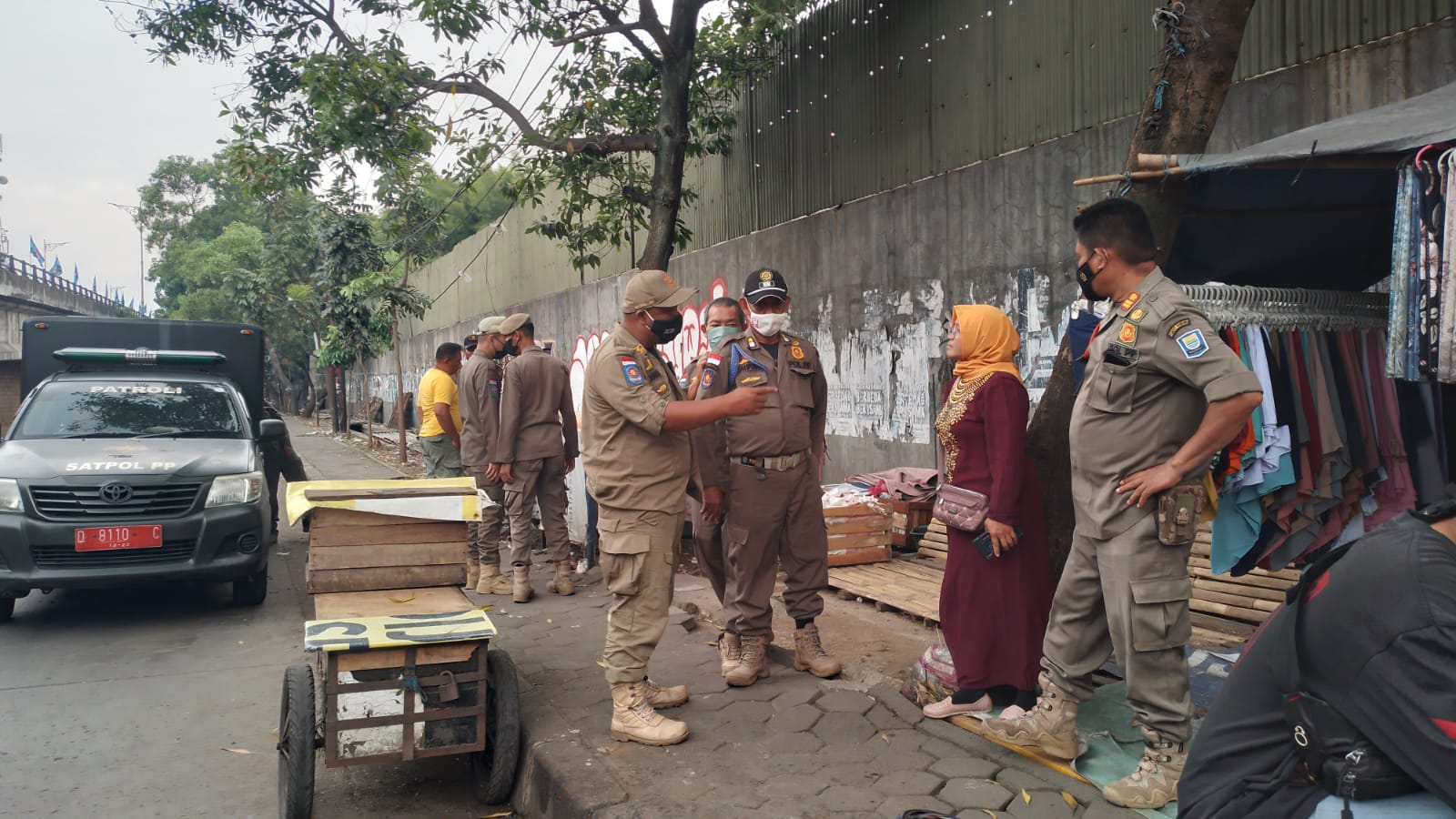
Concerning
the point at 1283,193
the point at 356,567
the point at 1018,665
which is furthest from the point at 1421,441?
the point at 356,567

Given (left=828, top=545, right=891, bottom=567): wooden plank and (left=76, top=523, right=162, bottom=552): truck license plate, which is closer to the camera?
(left=76, top=523, right=162, bottom=552): truck license plate

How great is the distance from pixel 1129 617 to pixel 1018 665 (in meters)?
0.87

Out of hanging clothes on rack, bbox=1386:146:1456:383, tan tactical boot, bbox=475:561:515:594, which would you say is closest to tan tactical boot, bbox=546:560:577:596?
tan tactical boot, bbox=475:561:515:594

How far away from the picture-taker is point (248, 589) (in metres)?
7.32

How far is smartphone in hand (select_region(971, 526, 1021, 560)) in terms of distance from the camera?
12.5 feet

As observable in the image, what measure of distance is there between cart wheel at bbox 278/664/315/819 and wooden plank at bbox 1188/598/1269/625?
434 cm

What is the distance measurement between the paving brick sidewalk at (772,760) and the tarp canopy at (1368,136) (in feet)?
7.32

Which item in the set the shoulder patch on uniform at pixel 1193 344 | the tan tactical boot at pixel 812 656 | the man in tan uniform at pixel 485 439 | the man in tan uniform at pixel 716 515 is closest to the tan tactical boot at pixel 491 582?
the man in tan uniform at pixel 485 439

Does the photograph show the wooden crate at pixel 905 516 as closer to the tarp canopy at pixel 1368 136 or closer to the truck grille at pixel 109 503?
the tarp canopy at pixel 1368 136

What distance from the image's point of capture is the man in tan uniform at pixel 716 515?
192 inches

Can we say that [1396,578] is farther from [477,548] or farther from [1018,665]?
[477,548]

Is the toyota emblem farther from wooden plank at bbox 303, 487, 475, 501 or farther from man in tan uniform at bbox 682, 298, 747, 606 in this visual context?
man in tan uniform at bbox 682, 298, 747, 606

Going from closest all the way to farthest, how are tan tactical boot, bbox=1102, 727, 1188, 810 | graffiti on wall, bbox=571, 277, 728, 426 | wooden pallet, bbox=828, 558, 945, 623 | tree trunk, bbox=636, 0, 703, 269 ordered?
tan tactical boot, bbox=1102, 727, 1188, 810
wooden pallet, bbox=828, 558, 945, 623
tree trunk, bbox=636, 0, 703, 269
graffiti on wall, bbox=571, 277, 728, 426

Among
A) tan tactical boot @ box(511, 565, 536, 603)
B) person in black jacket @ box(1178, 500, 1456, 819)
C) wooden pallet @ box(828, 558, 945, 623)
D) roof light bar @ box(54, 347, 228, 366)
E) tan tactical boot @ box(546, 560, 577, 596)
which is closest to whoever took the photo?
person in black jacket @ box(1178, 500, 1456, 819)
